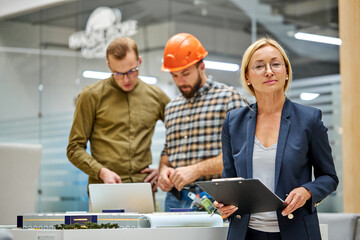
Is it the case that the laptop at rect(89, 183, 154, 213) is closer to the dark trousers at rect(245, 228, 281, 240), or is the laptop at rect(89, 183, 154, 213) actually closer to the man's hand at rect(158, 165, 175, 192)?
the man's hand at rect(158, 165, 175, 192)

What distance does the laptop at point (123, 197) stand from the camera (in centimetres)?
305

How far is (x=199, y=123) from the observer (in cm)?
365

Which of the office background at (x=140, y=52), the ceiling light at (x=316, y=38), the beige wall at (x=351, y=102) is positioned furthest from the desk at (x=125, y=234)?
the ceiling light at (x=316, y=38)

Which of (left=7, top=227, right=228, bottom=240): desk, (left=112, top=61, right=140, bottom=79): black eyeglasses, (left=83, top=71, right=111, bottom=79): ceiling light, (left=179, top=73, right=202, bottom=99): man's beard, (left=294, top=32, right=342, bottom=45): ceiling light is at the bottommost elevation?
(left=83, top=71, right=111, bottom=79): ceiling light

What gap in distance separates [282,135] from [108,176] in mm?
1571

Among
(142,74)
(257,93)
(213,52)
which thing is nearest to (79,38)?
(142,74)

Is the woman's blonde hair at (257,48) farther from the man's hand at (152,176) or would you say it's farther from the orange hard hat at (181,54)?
the man's hand at (152,176)

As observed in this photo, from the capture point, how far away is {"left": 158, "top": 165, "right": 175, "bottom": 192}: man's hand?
11.6 ft

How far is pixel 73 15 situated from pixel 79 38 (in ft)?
1.09

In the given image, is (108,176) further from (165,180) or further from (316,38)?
(316,38)

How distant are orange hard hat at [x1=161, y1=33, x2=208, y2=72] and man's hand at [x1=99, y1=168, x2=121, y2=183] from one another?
0.72 meters

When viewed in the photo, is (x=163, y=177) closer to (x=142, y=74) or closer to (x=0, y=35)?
(x=142, y=74)

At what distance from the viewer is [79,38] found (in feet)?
25.1

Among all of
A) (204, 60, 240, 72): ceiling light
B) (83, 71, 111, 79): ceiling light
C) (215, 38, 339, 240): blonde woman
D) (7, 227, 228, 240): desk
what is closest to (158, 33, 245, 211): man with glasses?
(7, 227, 228, 240): desk
